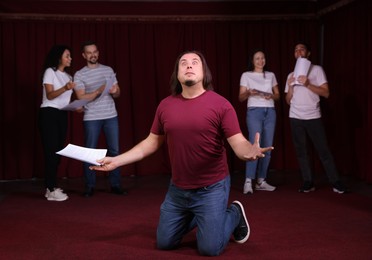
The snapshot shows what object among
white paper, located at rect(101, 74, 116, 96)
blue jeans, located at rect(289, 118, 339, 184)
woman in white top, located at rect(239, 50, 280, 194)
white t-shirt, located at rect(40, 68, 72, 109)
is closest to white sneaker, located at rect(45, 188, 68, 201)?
white t-shirt, located at rect(40, 68, 72, 109)

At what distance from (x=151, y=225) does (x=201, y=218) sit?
0.89 metres

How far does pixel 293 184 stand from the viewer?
542cm

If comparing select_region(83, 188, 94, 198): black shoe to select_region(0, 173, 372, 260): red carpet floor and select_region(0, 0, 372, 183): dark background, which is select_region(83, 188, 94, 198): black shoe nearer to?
select_region(0, 173, 372, 260): red carpet floor

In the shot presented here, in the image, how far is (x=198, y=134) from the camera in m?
2.89

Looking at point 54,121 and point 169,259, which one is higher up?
point 54,121

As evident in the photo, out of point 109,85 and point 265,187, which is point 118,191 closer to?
point 109,85

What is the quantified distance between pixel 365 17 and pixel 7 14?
160 inches

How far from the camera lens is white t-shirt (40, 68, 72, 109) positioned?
461 cm

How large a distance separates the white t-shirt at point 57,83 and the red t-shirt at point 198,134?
6.39 ft

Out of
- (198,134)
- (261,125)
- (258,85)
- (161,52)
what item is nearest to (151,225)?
(198,134)

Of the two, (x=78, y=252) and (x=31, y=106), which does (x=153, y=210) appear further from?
(x=31, y=106)

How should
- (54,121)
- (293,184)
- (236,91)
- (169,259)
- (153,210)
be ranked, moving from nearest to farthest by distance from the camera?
(169,259) < (153,210) < (54,121) < (293,184) < (236,91)

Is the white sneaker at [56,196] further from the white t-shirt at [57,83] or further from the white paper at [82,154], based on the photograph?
the white paper at [82,154]

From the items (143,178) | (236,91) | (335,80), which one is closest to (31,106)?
(143,178)
